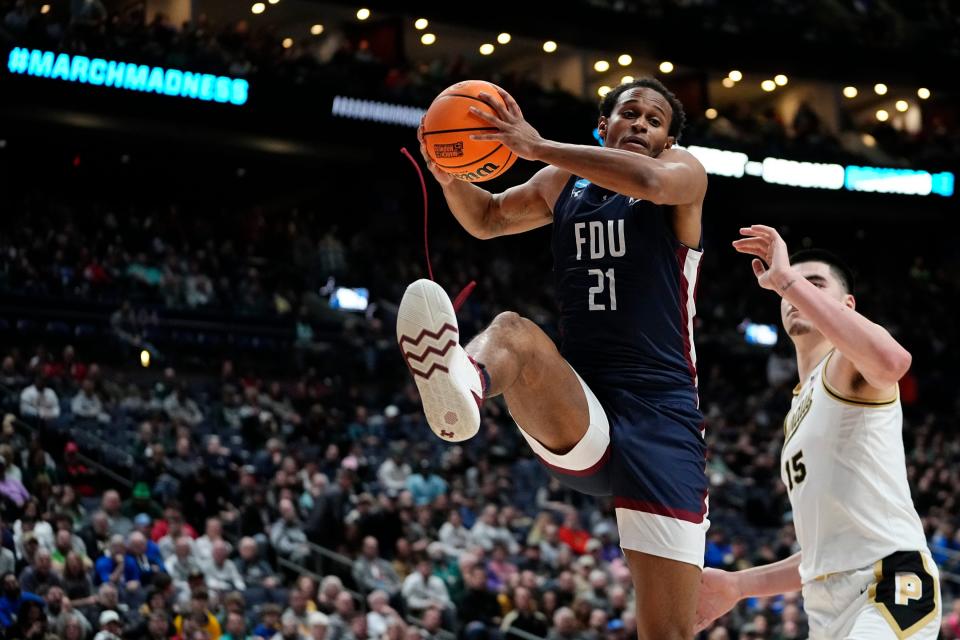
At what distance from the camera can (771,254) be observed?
16.0ft

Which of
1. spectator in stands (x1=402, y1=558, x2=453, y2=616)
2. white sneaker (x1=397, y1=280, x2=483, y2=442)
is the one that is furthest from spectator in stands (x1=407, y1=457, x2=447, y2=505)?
white sneaker (x1=397, y1=280, x2=483, y2=442)

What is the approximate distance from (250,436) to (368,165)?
13.5 metres

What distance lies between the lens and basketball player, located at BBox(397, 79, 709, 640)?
478cm

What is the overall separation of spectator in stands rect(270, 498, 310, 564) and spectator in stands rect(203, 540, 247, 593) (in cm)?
119

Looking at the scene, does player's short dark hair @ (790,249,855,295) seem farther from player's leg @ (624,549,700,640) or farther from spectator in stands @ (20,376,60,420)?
spectator in stands @ (20,376,60,420)

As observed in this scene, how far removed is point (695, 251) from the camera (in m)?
5.44

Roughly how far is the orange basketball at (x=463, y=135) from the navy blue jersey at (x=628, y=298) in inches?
17.8

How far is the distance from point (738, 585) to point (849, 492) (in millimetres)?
790

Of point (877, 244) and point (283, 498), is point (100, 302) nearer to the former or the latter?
point (283, 498)

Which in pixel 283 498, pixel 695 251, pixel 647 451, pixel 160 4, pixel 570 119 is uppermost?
pixel 160 4

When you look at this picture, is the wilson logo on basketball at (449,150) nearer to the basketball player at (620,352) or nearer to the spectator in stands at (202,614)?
the basketball player at (620,352)

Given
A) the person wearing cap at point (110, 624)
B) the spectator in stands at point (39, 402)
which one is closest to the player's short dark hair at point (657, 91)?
the person wearing cap at point (110, 624)

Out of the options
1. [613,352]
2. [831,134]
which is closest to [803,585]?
[613,352]

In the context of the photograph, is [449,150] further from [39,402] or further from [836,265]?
[39,402]
